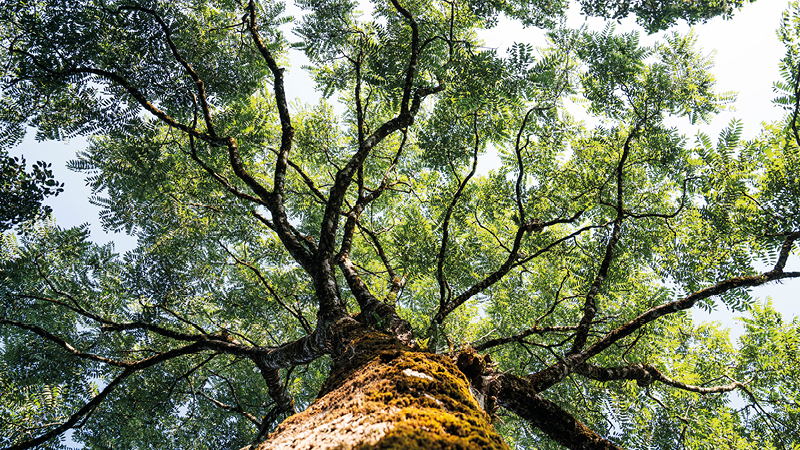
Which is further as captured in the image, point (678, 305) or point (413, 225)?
point (413, 225)

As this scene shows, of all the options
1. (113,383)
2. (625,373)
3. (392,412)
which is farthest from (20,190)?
(625,373)

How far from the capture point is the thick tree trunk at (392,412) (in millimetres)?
1429

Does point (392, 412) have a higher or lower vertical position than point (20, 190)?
lower

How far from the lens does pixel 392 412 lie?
1.65 meters

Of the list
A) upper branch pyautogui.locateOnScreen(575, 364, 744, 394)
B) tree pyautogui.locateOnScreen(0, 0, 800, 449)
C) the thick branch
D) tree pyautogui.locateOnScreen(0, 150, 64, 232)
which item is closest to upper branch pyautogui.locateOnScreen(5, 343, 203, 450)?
tree pyautogui.locateOnScreen(0, 0, 800, 449)

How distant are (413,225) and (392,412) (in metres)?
4.84

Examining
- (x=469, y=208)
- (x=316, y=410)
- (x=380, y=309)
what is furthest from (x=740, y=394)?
(x=316, y=410)

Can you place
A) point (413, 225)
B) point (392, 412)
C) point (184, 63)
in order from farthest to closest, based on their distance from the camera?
point (413, 225)
point (184, 63)
point (392, 412)

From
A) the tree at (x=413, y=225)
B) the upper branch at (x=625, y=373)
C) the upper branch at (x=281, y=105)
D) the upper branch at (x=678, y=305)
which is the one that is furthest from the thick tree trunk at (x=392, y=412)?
the upper branch at (x=281, y=105)

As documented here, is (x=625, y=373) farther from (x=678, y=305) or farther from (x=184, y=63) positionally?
(x=184, y=63)

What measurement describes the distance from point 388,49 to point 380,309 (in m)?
3.82

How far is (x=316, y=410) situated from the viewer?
207 cm

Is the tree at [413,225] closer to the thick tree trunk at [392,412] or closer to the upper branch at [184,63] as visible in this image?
the upper branch at [184,63]

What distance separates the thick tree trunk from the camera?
1.43 meters
